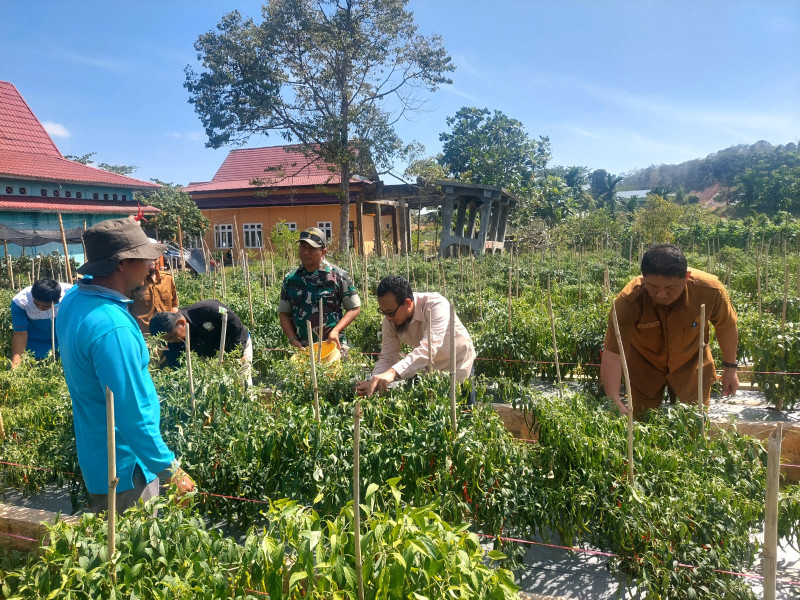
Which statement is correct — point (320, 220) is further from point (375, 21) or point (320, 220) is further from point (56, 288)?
point (56, 288)

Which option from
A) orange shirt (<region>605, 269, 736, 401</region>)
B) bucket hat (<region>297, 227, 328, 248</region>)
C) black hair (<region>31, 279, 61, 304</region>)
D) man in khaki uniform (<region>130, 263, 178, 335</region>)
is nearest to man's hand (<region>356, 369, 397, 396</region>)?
orange shirt (<region>605, 269, 736, 401</region>)

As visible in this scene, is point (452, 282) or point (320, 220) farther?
point (320, 220)

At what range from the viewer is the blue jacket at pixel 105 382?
2.05 m

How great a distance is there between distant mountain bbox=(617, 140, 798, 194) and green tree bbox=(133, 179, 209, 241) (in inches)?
1487

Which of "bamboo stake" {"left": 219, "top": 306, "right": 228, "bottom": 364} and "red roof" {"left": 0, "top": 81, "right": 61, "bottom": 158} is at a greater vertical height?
"red roof" {"left": 0, "top": 81, "right": 61, "bottom": 158}

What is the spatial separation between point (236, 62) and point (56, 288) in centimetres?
1602

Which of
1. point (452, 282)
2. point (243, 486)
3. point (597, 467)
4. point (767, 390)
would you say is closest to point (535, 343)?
point (767, 390)

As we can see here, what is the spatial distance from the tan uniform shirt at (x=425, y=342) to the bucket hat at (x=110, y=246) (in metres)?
1.63

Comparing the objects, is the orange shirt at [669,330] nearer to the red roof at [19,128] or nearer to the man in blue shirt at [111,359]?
the man in blue shirt at [111,359]

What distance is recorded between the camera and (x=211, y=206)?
24062 millimetres

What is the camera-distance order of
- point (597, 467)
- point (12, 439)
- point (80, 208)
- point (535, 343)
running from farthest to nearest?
1. point (80, 208)
2. point (535, 343)
3. point (12, 439)
4. point (597, 467)

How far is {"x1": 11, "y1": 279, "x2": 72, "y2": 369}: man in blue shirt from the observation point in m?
4.75

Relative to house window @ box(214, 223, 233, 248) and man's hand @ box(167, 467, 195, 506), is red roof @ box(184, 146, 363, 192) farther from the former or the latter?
man's hand @ box(167, 467, 195, 506)

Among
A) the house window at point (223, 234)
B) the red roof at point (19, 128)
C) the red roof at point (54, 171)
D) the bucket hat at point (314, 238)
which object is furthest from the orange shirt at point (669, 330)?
the red roof at point (19, 128)
